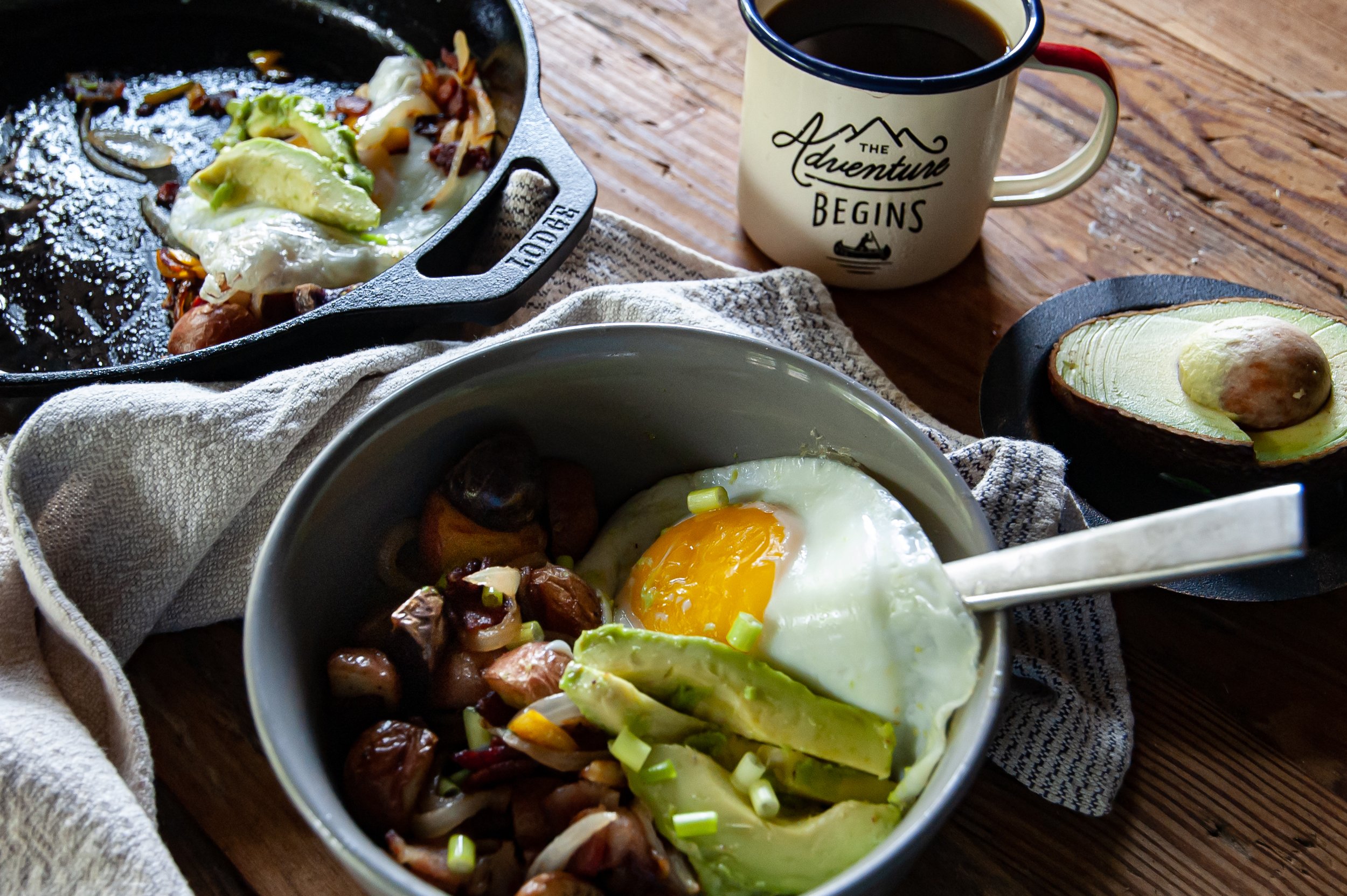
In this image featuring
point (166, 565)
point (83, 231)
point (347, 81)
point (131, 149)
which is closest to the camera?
point (166, 565)

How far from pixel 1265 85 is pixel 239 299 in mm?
1424

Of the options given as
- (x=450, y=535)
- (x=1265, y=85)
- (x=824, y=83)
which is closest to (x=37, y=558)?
(x=450, y=535)

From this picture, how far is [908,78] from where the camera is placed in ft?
3.38

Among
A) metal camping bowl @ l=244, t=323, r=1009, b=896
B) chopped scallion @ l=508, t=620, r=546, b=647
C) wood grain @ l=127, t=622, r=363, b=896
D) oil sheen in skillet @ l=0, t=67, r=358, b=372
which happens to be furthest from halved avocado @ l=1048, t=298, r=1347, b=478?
oil sheen in skillet @ l=0, t=67, r=358, b=372

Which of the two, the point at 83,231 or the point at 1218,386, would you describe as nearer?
the point at 1218,386

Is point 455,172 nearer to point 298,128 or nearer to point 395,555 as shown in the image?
point 298,128

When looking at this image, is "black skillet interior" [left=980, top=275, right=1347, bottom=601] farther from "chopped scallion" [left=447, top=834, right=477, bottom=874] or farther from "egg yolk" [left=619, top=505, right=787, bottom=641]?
"chopped scallion" [left=447, top=834, right=477, bottom=874]

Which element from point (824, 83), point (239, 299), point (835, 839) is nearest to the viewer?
point (835, 839)

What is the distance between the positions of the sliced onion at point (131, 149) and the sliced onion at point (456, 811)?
3.46ft

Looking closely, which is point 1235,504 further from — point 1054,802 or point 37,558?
point 37,558

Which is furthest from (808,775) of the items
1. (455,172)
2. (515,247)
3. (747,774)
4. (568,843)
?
(455,172)

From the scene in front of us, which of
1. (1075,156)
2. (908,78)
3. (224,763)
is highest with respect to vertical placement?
(908,78)

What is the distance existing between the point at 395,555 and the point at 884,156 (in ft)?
2.02

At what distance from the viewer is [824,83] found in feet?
3.44
